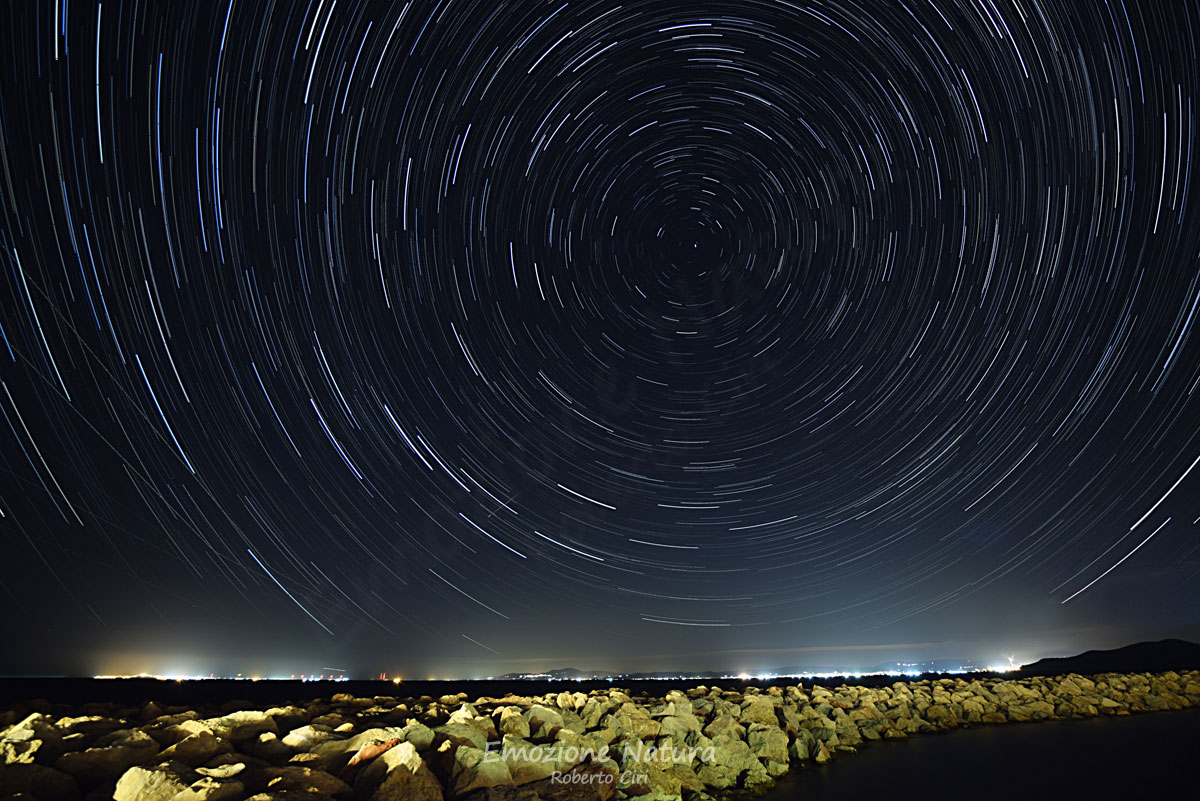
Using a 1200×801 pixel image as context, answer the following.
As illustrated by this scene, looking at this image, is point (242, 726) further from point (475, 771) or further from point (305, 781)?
point (475, 771)

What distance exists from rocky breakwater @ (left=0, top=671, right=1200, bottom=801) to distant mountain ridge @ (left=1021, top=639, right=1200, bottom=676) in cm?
5668

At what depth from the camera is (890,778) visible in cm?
1202

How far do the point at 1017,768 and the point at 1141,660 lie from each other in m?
70.9

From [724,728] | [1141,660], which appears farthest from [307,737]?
[1141,660]

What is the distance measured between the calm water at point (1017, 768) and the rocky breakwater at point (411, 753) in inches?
39.5

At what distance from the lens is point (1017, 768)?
12773mm

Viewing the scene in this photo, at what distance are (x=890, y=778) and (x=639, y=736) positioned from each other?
17.7ft

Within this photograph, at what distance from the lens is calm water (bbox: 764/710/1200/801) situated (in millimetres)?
10680

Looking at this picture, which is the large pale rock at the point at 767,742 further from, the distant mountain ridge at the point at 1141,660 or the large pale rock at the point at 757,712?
the distant mountain ridge at the point at 1141,660

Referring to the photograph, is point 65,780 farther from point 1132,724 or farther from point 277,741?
point 1132,724

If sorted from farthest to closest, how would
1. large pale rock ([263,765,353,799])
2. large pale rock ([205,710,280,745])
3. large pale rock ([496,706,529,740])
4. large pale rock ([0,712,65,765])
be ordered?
large pale rock ([496,706,529,740]) → large pale rock ([205,710,280,745]) → large pale rock ([0,712,65,765]) → large pale rock ([263,765,353,799])

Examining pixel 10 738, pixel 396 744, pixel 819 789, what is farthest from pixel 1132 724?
pixel 10 738

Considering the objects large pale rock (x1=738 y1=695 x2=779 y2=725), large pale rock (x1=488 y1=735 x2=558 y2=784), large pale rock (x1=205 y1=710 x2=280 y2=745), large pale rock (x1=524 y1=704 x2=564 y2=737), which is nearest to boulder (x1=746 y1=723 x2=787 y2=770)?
large pale rock (x1=738 y1=695 x2=779 y2=725)

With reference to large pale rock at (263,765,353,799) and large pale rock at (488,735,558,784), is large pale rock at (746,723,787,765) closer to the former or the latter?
large pale rock at (488,735,558,784)
